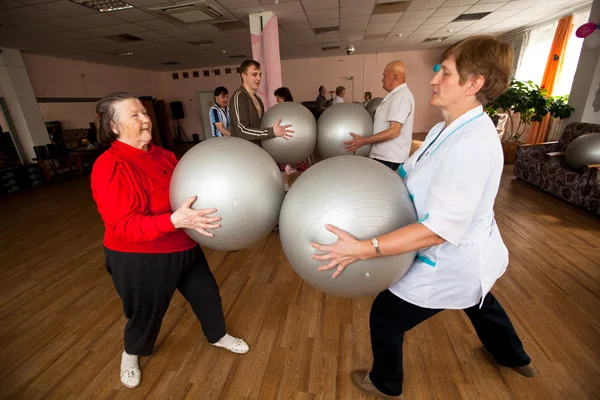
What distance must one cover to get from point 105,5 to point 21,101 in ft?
13.3

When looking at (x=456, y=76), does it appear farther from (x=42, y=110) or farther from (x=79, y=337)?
(x=42, y=110)

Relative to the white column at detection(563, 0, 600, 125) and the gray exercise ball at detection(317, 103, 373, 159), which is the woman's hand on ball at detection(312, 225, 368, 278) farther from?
the white column at detection(563, 0, 600, 125)

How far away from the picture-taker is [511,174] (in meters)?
5.11

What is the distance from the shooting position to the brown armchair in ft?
10.6

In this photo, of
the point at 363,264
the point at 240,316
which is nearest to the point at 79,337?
the point at 240,316

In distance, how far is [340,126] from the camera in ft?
6.80

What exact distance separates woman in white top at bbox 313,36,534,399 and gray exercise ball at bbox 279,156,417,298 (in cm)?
Result: 5

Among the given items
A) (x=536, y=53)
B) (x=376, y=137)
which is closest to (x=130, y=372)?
(x=376, y=137)

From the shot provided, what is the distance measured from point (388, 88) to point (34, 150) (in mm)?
8047

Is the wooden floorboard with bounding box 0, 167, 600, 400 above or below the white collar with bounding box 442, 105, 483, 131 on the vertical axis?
below

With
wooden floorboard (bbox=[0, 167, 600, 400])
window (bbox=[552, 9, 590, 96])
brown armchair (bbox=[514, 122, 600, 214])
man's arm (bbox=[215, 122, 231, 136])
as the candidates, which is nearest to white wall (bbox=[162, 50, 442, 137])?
window (bbox=[552, 9, 590, 96])

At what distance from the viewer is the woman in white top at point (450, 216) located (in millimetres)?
840

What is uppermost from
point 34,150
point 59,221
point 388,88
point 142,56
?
point 142,56

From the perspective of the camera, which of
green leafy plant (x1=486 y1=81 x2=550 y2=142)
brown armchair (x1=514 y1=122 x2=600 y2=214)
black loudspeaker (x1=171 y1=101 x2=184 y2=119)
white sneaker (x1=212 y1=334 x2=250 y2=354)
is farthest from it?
black loudspeaker (x1=171 y1=101 x2=184 y2=119)
